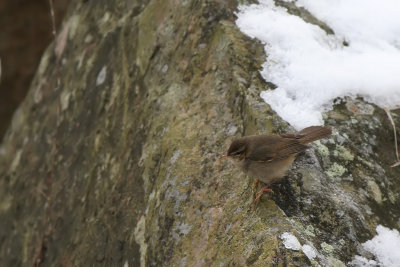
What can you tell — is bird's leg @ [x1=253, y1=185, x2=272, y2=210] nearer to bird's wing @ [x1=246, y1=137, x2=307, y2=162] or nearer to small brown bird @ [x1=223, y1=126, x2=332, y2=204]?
small brown bird @ [x1=223, y1=126, x2=332, y2=204]

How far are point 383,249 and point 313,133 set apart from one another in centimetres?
73

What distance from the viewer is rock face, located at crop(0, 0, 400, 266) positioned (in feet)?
9.23

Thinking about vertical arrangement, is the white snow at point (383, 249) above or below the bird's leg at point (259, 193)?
below

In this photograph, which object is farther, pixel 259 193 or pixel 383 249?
pixel 259 193

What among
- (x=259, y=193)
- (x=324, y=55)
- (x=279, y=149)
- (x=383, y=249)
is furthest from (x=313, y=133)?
(x=324, y=55)

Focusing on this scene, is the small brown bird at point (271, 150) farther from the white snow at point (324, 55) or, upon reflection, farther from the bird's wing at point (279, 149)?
the white snow at point (324, 55)

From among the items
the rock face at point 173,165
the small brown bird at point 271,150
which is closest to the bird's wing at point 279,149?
the small brown bird at point 271,150

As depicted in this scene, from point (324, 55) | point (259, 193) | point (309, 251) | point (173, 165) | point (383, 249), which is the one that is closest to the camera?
point (309, 251)

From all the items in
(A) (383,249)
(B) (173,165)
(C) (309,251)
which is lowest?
(A) (383,249)

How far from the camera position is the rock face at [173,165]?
2812mm

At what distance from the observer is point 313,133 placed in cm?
301

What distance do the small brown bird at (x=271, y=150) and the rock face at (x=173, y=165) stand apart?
85 mm

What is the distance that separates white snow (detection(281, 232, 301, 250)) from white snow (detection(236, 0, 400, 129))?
0.89 metres

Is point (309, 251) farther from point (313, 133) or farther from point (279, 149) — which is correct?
point (313, 133)
